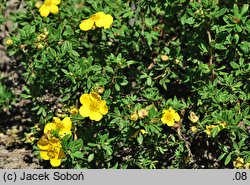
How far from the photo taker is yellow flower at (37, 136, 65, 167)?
264 centimetres

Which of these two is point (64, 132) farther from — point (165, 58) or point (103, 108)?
point (165, 58)

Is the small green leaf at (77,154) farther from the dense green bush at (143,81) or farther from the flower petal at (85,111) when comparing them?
the flower petal at (85,111)

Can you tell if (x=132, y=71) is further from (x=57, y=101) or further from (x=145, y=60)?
(x=57, y=101)

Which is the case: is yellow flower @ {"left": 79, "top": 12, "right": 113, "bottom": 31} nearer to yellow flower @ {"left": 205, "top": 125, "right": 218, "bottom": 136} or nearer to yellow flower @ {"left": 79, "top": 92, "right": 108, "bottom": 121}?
yellow flower @ {"left": 79, "top": 92, "right": 108, "bottom": 121}

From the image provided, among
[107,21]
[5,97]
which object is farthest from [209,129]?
[5,97]

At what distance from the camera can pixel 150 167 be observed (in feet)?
9.71

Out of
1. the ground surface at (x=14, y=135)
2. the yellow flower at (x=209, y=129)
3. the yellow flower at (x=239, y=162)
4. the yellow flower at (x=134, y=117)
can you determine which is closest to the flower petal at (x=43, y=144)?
the yellow flower at (x=134, y=117)

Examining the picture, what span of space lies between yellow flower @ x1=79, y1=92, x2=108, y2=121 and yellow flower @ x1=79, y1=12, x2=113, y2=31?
416 mm

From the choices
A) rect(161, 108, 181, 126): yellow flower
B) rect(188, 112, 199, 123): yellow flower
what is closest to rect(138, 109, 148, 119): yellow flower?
rect(161, 108, 181, 126): yellow flower

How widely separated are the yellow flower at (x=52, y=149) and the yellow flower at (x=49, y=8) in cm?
82

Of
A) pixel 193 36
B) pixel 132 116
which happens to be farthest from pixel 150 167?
pixel 193 36

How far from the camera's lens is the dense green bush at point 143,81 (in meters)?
2.76

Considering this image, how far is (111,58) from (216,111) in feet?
2.22

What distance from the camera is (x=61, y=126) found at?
276 centimetres
